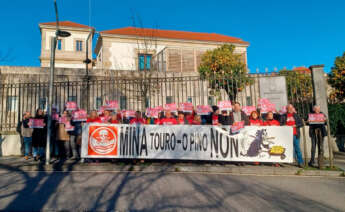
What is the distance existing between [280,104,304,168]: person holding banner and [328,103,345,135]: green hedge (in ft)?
16.3

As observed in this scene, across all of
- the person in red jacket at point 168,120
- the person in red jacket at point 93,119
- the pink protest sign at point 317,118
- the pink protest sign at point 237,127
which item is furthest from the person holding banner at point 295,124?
the person in red jacket at point 93,119

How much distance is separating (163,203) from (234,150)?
3647 millimetres

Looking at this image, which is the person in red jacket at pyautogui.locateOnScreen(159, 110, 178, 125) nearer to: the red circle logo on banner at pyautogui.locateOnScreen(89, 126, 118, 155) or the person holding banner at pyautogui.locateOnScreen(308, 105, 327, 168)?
the red circle logo on banner at pyautogui.locateOnScreen(89, 126, 118, 155)

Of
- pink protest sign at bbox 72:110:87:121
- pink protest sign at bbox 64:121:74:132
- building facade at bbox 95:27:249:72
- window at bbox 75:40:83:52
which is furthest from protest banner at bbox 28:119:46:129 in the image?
window at bbox 75:40:83:52

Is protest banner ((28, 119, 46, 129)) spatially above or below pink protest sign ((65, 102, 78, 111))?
below

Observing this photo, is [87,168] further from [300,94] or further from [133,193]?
[300,94]

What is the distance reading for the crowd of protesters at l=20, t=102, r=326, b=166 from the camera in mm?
7664

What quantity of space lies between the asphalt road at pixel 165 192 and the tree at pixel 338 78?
15855mm

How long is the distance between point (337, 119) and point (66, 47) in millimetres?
38237

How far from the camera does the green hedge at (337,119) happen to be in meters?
11.3

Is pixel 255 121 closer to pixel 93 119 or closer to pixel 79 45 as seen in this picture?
pixel 93 119

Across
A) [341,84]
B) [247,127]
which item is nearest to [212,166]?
[247,127]

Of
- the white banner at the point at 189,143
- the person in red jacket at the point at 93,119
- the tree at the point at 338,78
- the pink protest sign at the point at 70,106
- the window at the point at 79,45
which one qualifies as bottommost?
the white banner at the point at 189,143

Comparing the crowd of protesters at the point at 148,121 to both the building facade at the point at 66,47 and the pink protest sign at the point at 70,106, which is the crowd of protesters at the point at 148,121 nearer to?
the pink protest sign at the point at 70,106
